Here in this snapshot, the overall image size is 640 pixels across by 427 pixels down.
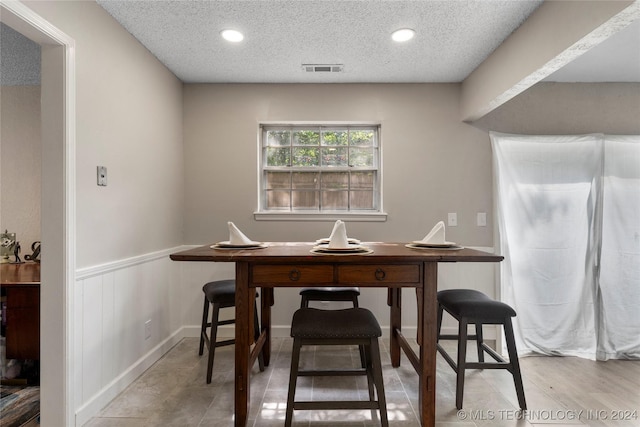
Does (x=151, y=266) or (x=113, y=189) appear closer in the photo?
(x=113, y=189)

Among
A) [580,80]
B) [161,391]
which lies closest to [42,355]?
[161,391]

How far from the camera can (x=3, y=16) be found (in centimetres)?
139

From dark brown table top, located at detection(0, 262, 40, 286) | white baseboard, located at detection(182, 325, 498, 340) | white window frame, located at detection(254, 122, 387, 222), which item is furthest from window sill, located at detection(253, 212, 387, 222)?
dark brown table top, located at detection(0, 262, 40, 286)

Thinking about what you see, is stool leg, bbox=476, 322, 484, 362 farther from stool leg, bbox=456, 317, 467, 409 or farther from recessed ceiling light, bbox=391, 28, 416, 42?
recessed ceiling light, bbox=391, 28, 416, 42

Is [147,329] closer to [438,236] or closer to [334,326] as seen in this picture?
[334,326]

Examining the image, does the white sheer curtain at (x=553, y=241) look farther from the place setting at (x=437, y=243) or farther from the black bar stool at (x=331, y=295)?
the black bar stool at (x=331, y=295)

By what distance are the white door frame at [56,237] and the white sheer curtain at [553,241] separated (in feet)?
10.3

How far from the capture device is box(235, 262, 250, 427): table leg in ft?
5.57

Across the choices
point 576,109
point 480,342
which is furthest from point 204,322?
point 576,109

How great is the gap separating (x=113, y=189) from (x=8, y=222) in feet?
5.48

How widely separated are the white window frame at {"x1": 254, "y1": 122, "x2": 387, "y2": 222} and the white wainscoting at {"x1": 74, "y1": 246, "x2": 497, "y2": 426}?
663 millimetres

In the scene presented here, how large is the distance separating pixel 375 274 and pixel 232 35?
6.10 feet

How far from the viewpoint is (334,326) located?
163cm

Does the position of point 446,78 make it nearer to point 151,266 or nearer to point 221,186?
point 221,186
